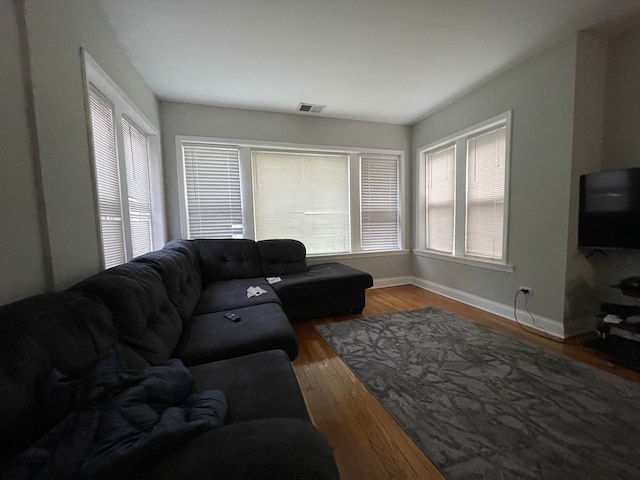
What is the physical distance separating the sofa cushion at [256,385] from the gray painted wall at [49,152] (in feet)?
2.91

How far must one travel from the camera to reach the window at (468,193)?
2879mm

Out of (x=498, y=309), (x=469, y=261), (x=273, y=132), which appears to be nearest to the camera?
(x=498, y=309)

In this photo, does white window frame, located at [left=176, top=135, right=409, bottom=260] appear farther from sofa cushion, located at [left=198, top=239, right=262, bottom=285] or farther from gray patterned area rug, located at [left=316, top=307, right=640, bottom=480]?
gray patterned area rug, located at [left=316, top=307, right=640, bottom=480]

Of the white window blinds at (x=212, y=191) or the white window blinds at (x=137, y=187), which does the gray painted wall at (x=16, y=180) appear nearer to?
the white window blinds at (x=137, y=187)

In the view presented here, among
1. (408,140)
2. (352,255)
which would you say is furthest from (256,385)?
(408,140)

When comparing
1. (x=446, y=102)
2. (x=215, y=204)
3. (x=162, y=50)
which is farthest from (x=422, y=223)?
(x=162, y=50)

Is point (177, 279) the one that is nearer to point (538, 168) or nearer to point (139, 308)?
point (139, 308)

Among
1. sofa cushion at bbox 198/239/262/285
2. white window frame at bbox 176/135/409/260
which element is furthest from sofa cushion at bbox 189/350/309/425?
white window frame at bbox 176/135/409/260

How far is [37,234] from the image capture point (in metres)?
1.16

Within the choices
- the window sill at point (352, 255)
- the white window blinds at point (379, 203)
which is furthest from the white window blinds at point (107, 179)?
the white window blinds at point (379, 203)

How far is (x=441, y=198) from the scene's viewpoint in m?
3.77

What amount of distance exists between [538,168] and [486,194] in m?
0.64

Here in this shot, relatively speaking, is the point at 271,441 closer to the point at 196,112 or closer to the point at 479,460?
the point at 479,460

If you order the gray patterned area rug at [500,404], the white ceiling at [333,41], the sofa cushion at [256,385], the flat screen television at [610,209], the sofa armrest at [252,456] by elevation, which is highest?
the white ceiling at [333,41]
